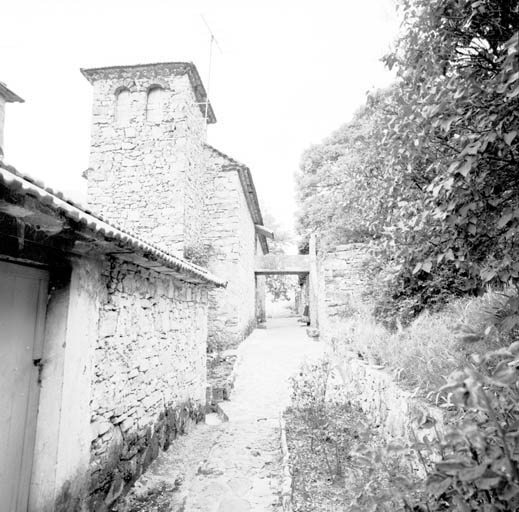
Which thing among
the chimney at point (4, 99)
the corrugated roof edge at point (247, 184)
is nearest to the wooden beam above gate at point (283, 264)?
the corrugated roof edge at point (247, 184)

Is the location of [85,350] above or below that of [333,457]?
above

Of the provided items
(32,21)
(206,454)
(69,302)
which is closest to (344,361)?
(206,454)

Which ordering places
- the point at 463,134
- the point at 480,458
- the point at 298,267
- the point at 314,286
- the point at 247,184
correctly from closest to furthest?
the point at 480,458 < the point at 463,134 < the point at 247,184 < the point at 314,286 < the point at 298,267

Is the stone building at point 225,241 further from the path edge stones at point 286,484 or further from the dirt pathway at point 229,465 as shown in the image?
the path edge stones at point 286,484

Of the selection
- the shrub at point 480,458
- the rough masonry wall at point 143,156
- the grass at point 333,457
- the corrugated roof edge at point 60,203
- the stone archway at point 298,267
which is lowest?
the grass at point 333,457

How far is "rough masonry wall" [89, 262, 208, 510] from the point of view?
3.16 meters

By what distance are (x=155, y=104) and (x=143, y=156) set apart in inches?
62.1

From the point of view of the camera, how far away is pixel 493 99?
2287mm

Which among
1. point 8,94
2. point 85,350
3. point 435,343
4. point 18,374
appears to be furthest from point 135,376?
point 8,94

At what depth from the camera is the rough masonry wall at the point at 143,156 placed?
9727mm

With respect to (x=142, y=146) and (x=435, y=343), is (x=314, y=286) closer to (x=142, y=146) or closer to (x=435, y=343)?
(x=142, y=146)

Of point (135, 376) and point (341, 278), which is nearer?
point (135, 376)

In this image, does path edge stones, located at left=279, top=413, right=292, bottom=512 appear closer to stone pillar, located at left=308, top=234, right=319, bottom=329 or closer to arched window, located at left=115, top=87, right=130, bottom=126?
arched window, located at left=115, top=87, right=130, bottom=126

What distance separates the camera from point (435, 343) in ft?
13.1
